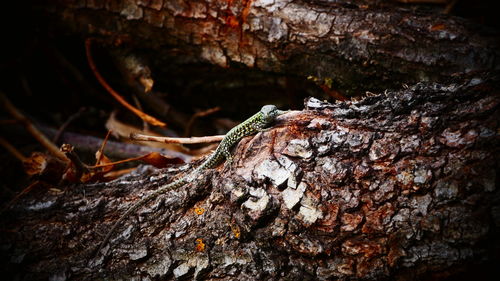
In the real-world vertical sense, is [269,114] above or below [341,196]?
above

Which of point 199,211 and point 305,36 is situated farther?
point 305,36

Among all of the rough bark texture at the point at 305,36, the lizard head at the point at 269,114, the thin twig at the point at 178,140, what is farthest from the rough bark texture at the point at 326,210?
the rough bark texture at the point at 305,36

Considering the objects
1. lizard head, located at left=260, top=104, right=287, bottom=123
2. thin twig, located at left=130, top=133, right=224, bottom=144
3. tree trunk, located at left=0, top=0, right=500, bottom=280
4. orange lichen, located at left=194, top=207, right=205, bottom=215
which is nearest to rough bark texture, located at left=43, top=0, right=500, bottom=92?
tree trunk, located at left=0, top=0, right=500, bottom=280

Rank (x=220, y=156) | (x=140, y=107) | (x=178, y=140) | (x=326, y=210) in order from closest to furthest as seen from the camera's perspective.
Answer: (x=326, y=210), (x=220, y=156), (x=178, y=140), (x=140, y=107)

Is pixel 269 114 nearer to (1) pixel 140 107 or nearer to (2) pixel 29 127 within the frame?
(1) pixel 140 107

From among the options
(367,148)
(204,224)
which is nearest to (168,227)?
(204,224)

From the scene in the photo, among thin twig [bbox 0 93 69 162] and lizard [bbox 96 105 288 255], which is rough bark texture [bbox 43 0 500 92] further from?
thin twig [bbox 0 93 69 162]

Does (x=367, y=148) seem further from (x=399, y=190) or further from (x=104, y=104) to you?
(x=104, y=104)

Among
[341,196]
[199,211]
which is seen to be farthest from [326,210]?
[199,211]

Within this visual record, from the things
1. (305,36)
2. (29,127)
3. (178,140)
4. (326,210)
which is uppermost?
(305,36)
